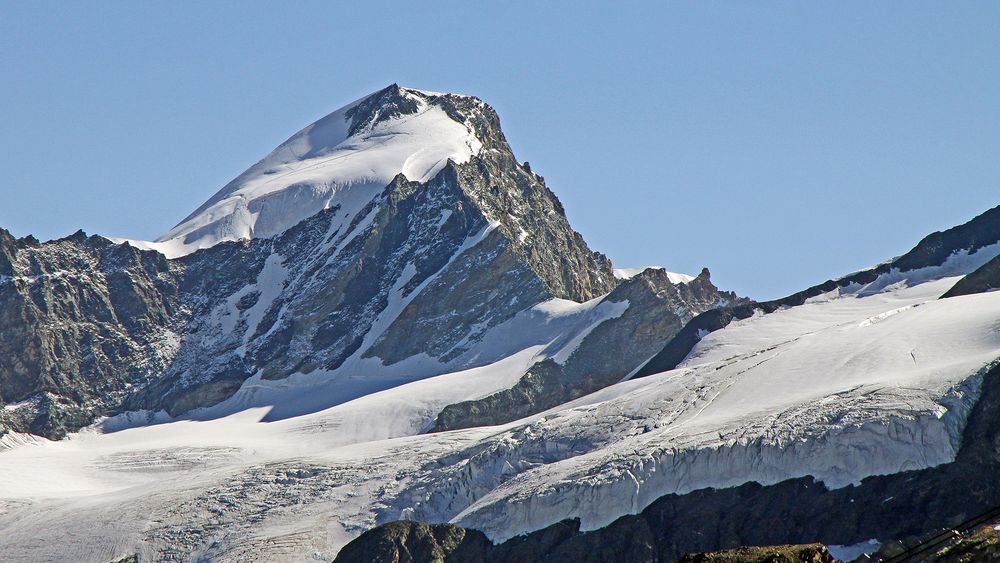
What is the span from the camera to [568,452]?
390ft

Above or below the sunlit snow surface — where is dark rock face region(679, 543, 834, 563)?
below

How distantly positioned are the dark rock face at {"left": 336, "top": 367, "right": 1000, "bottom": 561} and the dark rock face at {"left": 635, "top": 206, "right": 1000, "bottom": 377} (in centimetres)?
Result: 4848

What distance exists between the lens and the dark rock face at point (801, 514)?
93.6 metres

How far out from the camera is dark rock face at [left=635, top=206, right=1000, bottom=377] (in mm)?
152625

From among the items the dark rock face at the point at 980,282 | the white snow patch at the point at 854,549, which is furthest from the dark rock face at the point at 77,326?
the white snow patch at the point at 854,549

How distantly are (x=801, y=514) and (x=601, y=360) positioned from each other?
6462 cm

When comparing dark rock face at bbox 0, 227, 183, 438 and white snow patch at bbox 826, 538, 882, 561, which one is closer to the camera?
white snow patch at bbox 826, 538, 882, 561

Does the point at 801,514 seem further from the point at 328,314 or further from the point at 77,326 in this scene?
the point at 77,326

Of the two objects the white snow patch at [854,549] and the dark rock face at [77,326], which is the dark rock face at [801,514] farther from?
the dark rock face at [77,326]

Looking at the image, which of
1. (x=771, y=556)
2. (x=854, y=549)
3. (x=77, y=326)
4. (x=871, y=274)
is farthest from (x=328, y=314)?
(x=771, y=556)

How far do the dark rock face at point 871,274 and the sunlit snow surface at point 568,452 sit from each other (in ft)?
7.26

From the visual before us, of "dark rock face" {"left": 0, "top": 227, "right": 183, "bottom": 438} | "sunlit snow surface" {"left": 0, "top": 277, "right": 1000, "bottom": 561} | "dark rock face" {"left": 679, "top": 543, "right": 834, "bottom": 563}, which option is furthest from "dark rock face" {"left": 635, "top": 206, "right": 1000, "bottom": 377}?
"dark rock face" {"left": 679, "top": 543, "right": 834, "bottom": 563}

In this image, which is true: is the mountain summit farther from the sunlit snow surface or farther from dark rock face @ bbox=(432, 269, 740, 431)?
the sunlit snow surface

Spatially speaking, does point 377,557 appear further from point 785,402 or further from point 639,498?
point 785,402
